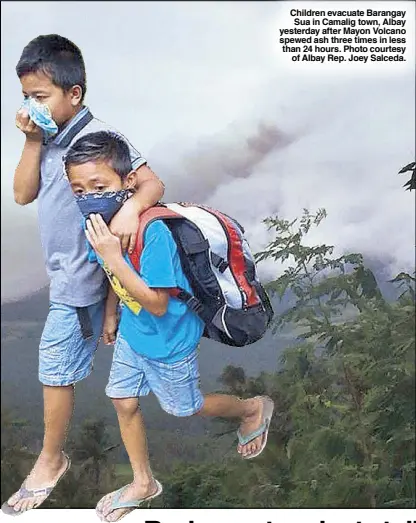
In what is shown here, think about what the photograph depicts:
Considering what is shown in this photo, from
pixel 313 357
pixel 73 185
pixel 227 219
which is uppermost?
pixel 73 185

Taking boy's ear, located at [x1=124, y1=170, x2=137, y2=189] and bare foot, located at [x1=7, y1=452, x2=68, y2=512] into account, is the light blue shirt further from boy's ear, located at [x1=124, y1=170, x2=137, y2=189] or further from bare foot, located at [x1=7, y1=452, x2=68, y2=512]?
bare foot, located at [x1=7, y1=452, x2=68, y2=512]

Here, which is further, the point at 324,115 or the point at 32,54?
the point at 324,115

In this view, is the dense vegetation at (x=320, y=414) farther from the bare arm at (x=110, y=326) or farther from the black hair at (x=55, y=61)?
the black hair at (x=55, y=61)

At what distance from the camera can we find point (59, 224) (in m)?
2.21

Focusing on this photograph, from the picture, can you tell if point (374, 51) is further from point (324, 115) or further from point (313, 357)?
point (313, 357)

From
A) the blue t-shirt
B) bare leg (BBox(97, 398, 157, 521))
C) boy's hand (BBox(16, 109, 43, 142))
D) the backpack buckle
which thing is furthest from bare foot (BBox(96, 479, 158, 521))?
boy's hand (BBox(16, 109, 43, 142))

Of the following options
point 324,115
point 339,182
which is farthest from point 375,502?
point 324,115

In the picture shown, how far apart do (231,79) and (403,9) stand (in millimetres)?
465

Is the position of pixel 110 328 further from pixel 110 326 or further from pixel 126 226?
pixel 126 226

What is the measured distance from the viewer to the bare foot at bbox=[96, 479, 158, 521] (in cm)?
232

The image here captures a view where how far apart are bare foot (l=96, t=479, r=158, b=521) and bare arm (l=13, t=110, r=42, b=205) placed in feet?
2.50

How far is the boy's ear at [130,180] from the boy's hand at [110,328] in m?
0.33

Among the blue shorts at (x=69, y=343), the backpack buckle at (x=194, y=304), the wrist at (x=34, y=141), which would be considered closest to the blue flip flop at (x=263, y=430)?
the backpack buckle at (x=194, y=304)

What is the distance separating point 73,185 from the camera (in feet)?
7.04
